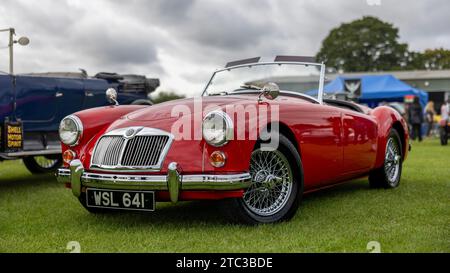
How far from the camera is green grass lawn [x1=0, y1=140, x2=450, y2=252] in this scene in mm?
3285

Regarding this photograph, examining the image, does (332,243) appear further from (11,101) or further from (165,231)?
(11,101)

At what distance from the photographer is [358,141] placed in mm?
5012

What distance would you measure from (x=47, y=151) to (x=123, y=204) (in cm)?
344

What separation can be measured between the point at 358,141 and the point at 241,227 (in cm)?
182

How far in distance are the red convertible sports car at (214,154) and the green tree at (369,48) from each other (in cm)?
5186

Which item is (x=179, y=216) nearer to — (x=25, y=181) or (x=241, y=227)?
(x=241, y=227)

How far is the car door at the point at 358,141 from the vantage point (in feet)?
15.8

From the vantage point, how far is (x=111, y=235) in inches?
144

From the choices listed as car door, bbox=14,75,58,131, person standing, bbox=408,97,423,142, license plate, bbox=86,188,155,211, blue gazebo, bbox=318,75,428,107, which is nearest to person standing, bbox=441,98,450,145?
person standing, bbox=408,97,423,142

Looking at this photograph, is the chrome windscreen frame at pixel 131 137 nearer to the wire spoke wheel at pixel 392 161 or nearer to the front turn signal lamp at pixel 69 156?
the front turn signal lamp at pixel 69 156

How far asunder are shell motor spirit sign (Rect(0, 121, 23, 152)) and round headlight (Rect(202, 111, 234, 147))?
11.2ft

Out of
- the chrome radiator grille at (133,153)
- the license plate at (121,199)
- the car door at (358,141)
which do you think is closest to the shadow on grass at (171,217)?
the license plate at (121,199)

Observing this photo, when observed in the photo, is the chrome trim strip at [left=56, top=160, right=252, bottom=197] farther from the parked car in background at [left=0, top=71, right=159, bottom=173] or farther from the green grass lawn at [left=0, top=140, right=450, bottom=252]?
the parked car in background at [left=0, top=71, right=159, bottom=173]
